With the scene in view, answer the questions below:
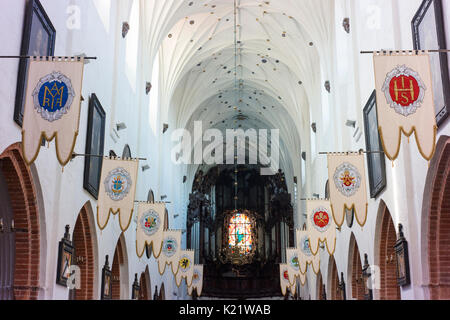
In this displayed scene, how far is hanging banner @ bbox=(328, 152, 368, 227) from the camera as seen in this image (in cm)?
1401

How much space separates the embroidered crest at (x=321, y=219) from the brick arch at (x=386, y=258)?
9.12 ft

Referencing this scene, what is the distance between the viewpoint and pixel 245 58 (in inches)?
1217

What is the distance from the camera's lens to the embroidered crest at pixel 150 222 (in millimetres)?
17906

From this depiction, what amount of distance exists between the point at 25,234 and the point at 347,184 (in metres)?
7.36

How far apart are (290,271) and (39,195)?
15.7 metres

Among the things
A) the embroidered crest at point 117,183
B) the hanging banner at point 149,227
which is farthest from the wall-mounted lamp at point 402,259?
the hanging banner at point 149,227

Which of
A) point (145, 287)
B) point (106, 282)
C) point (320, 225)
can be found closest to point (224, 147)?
point (145, 287)

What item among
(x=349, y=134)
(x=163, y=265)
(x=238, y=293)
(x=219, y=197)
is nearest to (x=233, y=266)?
(x=238, y=293)

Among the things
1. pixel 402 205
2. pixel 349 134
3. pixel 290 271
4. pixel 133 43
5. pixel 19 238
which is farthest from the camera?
pixel 290 271

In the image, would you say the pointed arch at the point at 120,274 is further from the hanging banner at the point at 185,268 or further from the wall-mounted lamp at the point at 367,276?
the wall-mounted lamp at the point at 367,276

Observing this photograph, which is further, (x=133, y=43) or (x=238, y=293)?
(x=238, y=293)

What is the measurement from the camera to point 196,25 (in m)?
26.7

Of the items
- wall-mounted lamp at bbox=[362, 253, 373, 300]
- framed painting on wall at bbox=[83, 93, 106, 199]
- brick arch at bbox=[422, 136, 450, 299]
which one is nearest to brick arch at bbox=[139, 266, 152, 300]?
framed painting on wall at bbox=[83, 93, 106, 199]

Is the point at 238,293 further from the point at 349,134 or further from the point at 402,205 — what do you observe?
the point at 402,205
